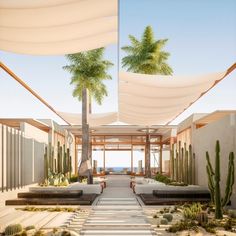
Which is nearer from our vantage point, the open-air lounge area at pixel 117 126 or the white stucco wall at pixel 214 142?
the open-air lounge area at pixel 117 126

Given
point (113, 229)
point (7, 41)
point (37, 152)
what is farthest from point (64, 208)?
point (37, 152)

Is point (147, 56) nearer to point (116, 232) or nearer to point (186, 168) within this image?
point (186, 168)

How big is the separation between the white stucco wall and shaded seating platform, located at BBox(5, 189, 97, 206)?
336cm

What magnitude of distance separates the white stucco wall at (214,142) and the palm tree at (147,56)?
12987 mm

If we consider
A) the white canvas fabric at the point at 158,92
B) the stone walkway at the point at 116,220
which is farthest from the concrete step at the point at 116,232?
the white canvas fabric at the point at 158,92

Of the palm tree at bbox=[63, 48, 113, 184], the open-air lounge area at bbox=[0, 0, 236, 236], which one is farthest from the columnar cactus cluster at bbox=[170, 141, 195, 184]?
the palm tree at bbox=[63, 48, 113, 184]

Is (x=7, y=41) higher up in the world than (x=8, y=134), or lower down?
higher up

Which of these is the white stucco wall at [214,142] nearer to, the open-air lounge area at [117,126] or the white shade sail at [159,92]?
the open-air lounge area at [117,126]

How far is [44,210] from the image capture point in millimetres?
9398

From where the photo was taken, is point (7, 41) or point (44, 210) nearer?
point (7, 41)

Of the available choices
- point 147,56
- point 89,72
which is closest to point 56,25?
point 147,56

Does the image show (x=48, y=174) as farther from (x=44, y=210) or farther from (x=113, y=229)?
(x=113, y=229)

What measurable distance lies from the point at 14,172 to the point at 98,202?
3.03m

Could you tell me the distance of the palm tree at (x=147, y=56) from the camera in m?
27.3
